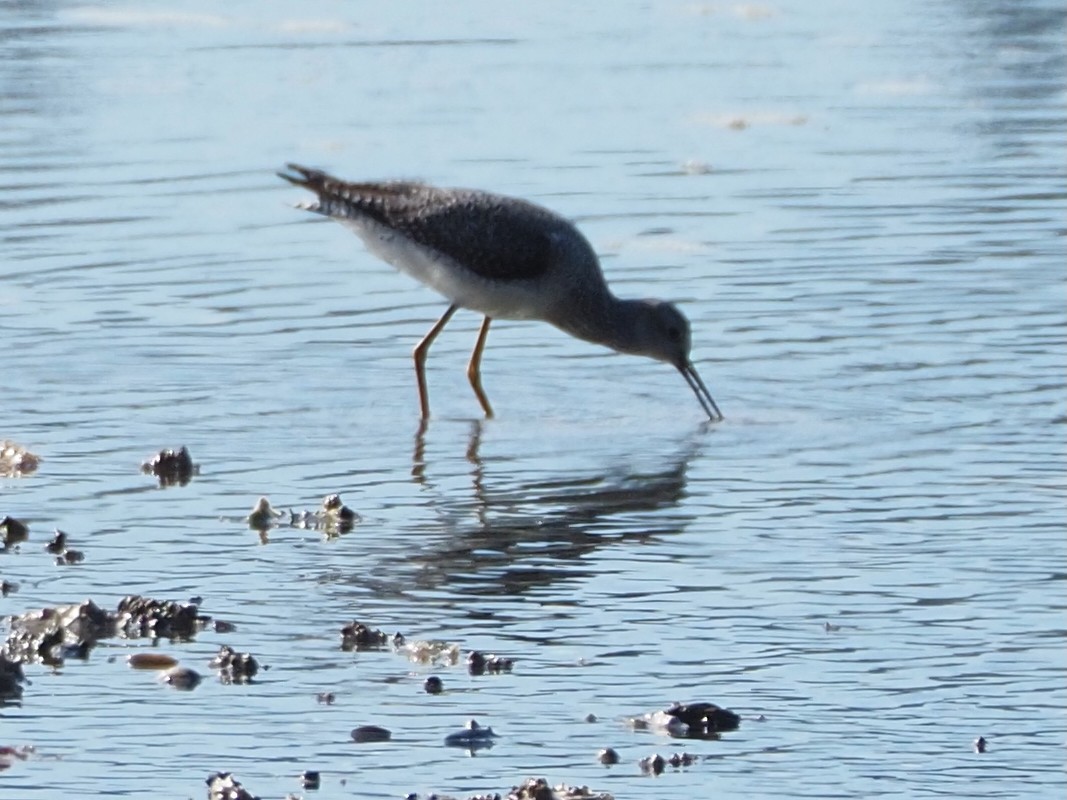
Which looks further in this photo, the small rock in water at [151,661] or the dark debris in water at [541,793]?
the small rock in water at [151,661]

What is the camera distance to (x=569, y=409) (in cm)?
898

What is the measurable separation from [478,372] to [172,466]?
181cm

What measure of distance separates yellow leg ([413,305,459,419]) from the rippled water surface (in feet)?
0.42

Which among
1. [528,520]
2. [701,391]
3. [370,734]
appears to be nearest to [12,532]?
[528,520]

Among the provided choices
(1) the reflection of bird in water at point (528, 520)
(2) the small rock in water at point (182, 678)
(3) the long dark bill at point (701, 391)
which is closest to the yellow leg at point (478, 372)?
(1) the reflection of bird in water at point (528, 520)

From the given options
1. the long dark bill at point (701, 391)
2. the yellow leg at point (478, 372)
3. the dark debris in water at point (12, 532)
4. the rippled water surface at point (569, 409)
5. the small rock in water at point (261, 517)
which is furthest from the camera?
the yellow leg at point (478, 372)

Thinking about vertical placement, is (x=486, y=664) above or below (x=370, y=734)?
above

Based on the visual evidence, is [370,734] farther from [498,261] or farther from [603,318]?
[603,318]

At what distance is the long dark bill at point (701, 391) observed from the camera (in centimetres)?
882

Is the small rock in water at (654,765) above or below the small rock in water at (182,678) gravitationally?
below

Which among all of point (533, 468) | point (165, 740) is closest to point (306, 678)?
point (165, 740)

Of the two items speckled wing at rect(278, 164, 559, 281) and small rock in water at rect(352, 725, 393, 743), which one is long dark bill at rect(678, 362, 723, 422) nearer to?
speckled wing at rect(278, 164, 559, 281)

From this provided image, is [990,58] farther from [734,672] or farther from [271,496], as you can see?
[734,672]

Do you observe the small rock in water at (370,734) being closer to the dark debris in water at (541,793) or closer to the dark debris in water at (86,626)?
the dark debris in water at (541,793)
